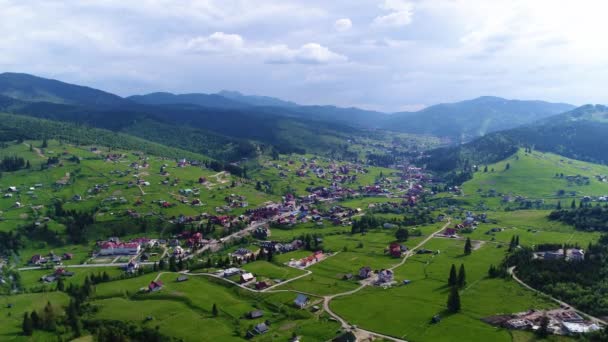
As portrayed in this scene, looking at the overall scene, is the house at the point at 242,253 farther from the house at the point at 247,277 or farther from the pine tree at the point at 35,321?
the pine tree at the point at 35,321

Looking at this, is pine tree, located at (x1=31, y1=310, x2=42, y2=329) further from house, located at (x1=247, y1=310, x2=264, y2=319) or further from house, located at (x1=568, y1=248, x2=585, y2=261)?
house, located at (x1=568, y1=248, x2=585, y2=261)

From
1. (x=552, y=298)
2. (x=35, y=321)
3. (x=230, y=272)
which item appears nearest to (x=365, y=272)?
(x=230, y=272)

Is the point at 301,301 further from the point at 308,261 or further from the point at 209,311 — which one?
the point at 308,261

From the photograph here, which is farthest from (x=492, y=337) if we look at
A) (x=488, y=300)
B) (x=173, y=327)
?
(x=173, y=327)

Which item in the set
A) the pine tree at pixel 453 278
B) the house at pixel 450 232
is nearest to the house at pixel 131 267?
the pine tree at pixel 453 278

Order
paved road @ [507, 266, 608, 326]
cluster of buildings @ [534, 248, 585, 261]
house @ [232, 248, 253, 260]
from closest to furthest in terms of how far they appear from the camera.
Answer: paved road @ [507, 266, 608, 326], cluster of buildings @ [534, 248, 585, 261], house @ [232, 248, 253, 260]

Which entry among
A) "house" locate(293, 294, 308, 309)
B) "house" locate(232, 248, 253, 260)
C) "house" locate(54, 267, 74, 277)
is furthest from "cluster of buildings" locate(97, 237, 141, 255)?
"house" locate(293, 294, 308, 309)

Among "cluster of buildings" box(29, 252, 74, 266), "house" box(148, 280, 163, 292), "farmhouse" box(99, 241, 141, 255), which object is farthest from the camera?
"farmhouse" box(99, 241, 141, 255)
